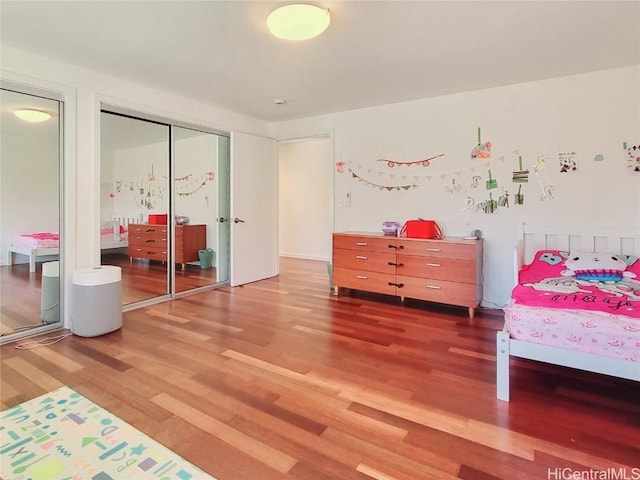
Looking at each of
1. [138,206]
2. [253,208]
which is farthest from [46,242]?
[253,208]

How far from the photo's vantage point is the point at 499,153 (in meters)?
3.67

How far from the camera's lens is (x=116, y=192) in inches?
151

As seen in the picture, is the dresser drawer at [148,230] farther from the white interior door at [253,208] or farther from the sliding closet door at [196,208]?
the white interior door at [253,208]

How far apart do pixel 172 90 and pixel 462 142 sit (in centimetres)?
318

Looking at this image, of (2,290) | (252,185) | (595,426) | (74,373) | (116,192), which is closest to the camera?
(595,426)

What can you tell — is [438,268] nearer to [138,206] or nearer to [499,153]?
[499,153]

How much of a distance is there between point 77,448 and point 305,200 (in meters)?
6.01

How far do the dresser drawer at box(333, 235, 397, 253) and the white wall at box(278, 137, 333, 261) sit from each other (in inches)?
99.7

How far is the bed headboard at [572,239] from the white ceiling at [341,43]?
1437 millimetres

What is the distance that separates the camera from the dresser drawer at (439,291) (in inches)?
136

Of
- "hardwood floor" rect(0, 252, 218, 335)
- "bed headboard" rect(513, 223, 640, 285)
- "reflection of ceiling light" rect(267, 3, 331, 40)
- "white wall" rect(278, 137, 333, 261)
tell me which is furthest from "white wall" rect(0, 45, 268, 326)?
"white wall" rect(278, 137, 333, 261)

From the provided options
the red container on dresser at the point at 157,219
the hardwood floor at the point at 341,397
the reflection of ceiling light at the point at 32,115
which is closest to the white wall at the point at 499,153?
the hardwood floor at the point at 341,397

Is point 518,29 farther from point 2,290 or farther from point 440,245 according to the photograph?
point 2,290

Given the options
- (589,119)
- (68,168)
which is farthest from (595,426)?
(68,168)
